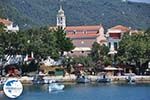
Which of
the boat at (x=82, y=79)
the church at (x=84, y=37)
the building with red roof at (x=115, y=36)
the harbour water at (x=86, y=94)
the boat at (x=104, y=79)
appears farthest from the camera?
the church at (x=84, y=37)

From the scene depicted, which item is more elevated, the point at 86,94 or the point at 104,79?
the point at 104,79

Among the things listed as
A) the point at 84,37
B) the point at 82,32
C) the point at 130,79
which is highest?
the point at 82,32

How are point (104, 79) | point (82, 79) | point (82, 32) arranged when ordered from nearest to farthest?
point (82, 79) → point (104, 79) → point (82, 32)

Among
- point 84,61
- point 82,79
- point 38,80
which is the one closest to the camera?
point 38,80

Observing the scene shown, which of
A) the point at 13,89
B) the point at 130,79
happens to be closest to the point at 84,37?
Answer: the point at 130,79

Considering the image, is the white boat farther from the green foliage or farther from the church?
the church

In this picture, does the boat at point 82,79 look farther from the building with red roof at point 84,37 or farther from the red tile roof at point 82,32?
the red tile roof at point 82,32

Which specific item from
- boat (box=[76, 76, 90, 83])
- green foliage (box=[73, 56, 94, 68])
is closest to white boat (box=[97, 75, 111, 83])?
boat (box=[76, 76, 90, 83])

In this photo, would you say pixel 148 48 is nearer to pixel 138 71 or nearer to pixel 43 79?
pixel 138 71

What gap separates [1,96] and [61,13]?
76.0 metres

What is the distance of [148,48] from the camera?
3632 inches

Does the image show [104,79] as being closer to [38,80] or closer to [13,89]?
[38,80]

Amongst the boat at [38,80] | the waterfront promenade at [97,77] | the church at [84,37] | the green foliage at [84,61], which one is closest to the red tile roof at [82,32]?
the church at [84,37]

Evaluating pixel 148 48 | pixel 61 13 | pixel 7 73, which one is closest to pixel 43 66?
pixel 7 73
